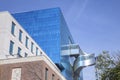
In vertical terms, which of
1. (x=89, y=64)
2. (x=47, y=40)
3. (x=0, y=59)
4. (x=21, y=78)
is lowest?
(x=21, y=78)

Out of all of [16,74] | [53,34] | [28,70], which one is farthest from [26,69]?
[53,34]

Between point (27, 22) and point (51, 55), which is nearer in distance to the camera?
point (51, 55)

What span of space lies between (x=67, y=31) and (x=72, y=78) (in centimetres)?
1547

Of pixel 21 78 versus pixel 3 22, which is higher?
pixel 3 22

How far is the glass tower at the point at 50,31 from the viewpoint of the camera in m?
75.8

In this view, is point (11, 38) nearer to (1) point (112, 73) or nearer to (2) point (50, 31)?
(1) point (112, 73)

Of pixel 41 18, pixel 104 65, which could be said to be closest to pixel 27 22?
pixel 41 18

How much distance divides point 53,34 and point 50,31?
163cm

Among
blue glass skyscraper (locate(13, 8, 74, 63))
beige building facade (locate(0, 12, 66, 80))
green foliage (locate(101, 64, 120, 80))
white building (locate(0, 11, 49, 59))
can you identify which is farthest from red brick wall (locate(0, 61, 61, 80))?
blue glass skyscraper (locate(13, 8, 74, 63))

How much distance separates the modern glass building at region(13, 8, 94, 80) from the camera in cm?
7570

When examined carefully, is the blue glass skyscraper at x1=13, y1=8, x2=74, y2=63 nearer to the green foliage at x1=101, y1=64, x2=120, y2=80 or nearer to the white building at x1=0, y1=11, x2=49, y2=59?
A: the white building at x1=0, y1=11, x2=49, y2=59

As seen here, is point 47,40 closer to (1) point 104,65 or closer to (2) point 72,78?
(2) point 72,78

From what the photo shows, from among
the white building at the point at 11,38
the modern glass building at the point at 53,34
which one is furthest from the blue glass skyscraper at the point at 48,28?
the white building at the point at 11,38

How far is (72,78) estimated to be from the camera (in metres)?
83.4
